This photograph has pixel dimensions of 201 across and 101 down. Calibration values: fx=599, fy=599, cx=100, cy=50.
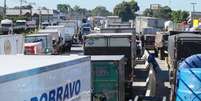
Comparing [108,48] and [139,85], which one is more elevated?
[108,48]

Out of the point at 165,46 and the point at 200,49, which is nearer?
the point at 200,49

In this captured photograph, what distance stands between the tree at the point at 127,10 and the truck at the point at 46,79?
168 meters

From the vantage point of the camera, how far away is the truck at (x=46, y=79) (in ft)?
18.6

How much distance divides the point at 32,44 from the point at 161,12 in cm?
13961

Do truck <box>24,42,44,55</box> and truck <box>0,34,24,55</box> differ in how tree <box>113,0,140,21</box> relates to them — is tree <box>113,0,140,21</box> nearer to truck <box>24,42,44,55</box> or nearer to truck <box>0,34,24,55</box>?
truck <box>24,42,44,55</box>

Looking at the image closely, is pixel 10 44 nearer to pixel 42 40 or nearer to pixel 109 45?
pixel 109 45

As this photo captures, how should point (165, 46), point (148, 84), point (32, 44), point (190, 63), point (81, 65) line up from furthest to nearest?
point (165, 46)
point (32, 44)
point (148, 84)
point (190, 63)
point (81, 65)

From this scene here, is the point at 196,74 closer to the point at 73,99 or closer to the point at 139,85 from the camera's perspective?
the point at 73,99

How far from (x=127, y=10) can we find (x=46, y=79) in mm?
174663

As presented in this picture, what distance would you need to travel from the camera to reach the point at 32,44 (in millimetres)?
39125

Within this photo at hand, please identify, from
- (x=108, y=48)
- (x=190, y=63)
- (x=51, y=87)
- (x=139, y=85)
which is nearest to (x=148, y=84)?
(x=139, y=85)

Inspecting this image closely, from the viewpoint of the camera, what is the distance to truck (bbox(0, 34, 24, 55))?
2780 centimetres

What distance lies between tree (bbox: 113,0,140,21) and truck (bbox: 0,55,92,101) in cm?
16821

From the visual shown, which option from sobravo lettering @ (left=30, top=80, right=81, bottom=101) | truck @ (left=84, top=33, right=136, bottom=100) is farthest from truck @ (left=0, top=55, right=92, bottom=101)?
truck @ (left=84, top=33, right=136, bottom=100)
